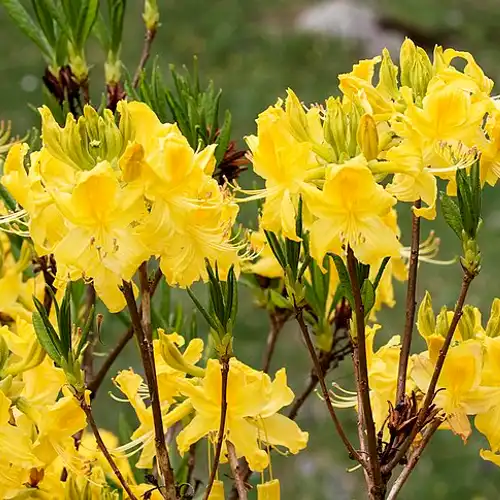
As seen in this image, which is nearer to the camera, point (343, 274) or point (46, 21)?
point (343, 274)

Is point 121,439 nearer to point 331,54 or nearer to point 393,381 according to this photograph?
point 393,381

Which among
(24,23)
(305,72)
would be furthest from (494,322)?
(305,72)

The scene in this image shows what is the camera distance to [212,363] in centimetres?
91

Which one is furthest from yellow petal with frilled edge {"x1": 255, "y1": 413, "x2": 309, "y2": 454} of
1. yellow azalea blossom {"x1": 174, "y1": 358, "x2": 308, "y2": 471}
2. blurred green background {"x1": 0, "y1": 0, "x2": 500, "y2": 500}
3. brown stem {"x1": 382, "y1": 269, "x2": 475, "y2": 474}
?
blurred green background {"x1": 0, "y1": 0, "x2": 500, "y2": 500}

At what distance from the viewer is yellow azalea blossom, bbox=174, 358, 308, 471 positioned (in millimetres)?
918

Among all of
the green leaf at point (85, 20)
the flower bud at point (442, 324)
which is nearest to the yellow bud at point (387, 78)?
the flower bud at point (442, 324)

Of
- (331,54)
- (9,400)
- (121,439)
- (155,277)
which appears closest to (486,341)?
(155,277)

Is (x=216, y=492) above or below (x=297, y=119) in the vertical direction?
below

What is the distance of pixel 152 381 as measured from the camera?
33.5 inches

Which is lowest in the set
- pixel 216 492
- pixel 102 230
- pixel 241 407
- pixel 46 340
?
pixel 216 492

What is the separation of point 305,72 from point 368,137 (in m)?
4.53

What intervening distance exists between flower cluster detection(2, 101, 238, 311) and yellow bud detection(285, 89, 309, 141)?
9 centimetres

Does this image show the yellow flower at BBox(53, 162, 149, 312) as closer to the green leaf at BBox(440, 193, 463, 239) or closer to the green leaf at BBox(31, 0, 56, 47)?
the green leaf at BBox(440, 193, 463, 239)

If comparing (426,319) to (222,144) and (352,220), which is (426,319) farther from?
(222,144)
